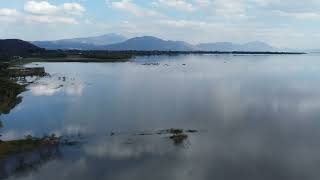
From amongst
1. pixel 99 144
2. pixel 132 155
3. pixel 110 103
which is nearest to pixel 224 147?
pixel 132 155

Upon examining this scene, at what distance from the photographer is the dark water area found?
21.5 meters

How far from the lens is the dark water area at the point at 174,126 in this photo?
2152cm

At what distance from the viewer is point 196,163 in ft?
74.2

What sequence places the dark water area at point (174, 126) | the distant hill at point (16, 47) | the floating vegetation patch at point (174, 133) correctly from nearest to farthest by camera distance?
the dark water area at point (174, 126)
the floating vegetation patch at point (174, 133)
the distant hill at point (16, 47)

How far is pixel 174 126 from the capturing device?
30.9 m

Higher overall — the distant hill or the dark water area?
the distant hill

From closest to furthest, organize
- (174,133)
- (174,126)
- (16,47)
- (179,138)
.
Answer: (179,138) → (174,133) → (174,126) → (16,47)

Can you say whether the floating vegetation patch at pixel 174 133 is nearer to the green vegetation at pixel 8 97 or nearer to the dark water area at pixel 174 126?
the dark water area at pixel 174 126

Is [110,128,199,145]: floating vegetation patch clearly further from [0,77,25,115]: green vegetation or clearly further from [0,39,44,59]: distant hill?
[0,39,44,59]: distant hill

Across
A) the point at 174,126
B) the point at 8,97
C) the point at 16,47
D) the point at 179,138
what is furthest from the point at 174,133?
the point at 16,47

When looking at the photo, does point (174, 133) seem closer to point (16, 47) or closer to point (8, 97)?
point (8, 97)

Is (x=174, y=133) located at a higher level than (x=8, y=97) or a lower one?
lower

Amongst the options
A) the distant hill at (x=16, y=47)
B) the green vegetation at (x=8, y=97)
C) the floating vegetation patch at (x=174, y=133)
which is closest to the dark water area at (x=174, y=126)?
the floating vegetation patch at (x=174, y=133)

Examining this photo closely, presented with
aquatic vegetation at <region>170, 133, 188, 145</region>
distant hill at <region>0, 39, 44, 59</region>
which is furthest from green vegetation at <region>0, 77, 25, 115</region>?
distant hill at <region>0, 39, 44, 59</region>
